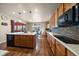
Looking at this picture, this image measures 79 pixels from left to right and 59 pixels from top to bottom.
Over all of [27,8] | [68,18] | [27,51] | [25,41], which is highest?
[27,8]

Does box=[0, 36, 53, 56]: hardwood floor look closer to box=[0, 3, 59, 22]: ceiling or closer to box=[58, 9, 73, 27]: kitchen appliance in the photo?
box=[58, 9, 73, 27]: kitchen appliance

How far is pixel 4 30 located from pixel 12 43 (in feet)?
7.15

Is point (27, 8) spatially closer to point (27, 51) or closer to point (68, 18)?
point (27, 51)

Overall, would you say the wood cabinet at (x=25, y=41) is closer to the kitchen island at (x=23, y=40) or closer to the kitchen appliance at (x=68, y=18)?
Result: the kitchen island at (x=23, y=40)

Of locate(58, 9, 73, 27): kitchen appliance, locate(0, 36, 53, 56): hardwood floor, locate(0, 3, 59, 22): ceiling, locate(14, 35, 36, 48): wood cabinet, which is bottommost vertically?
locate(0, 36, 53, 56): hardwood floor

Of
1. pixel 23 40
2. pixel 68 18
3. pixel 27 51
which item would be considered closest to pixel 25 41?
pixel 23 40

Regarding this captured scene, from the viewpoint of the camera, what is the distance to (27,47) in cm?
553

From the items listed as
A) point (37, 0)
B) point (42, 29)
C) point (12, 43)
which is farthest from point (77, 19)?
point (42, 29)

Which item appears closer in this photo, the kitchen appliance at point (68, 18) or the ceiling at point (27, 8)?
the kitchen appliance at point (68, 18)

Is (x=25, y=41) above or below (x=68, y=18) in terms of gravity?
below

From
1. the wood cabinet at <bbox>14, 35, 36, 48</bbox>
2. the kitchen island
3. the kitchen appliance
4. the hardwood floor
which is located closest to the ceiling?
the kitchen island

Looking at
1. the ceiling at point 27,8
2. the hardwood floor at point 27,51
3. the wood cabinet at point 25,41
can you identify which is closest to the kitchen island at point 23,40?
the wood cabinet at point 25,41

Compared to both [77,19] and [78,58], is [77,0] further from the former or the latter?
[78,58]

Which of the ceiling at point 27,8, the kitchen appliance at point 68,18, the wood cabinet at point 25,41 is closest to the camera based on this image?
the kitchen appliance at point 68,18
